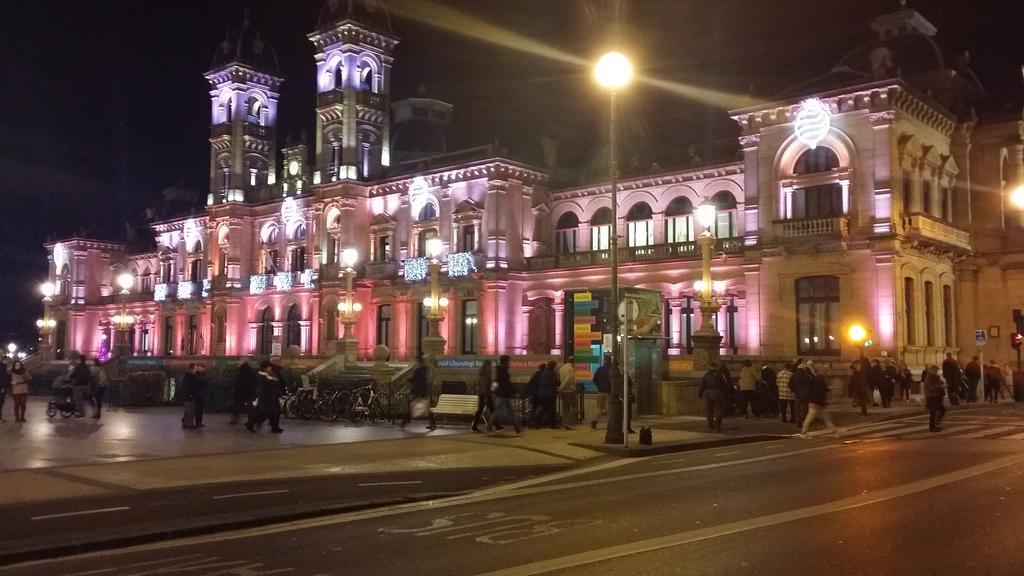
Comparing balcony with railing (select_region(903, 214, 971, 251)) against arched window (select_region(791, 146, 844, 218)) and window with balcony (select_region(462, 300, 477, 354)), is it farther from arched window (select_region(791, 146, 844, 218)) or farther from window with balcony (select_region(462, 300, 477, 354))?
window with balcony (select_region(462, 300, 477, 354))

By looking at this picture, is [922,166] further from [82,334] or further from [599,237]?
[82,334]

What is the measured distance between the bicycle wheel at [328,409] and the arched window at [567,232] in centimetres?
2766

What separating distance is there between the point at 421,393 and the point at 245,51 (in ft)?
174

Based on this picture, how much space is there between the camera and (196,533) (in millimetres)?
10445

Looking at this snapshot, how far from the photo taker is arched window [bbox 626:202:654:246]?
162ft

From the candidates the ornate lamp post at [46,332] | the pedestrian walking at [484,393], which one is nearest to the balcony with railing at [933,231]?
the pedestrian walking at [484,393]

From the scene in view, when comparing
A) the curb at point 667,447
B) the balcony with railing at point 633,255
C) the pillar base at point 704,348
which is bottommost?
the curb at point 667,447

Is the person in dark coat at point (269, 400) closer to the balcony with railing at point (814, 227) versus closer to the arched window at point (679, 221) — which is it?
the balcony with railing at point (814, 227)

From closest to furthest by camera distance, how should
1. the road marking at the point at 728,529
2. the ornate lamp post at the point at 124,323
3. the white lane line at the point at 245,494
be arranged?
the road marking at the point at 728,529
the white lane line at the point at 245,494
the ornate lamp post at the point at 124,323

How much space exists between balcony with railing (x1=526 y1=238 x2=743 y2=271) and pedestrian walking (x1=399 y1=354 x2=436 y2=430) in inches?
946

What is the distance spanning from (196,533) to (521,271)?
41.4 metres

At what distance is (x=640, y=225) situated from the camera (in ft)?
164

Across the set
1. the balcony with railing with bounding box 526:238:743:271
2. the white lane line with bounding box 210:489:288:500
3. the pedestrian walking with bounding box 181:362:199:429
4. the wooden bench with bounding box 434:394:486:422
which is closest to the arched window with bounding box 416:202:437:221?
the balcony with railing with bounding box 526:238:743:271

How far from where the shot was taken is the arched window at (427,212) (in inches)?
2157
